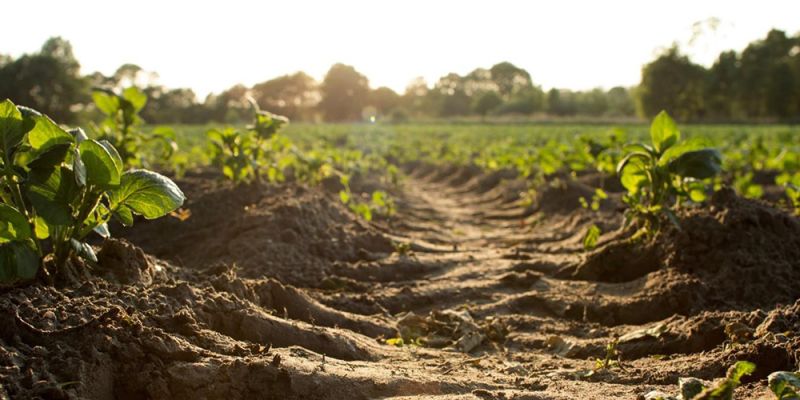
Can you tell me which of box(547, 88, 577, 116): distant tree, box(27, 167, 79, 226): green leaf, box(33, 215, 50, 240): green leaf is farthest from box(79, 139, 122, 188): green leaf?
box(547, 88, 577, 116): distant tree

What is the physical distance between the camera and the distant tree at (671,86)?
213ft

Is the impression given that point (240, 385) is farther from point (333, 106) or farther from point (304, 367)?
point (333, 106)

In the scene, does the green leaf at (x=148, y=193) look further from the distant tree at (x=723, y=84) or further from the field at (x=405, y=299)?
the distant tree at (x=723, y=84)

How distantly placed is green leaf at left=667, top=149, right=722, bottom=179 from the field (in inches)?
0.6

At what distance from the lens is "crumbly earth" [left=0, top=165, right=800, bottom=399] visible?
2.22 meters

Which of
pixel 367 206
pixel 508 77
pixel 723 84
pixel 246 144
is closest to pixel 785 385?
pixel 246 144

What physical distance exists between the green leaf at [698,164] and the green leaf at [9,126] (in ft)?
13.1

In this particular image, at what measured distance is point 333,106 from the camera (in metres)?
84.9

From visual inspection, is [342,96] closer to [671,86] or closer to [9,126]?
[671,86]

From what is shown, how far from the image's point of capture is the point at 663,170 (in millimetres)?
4738

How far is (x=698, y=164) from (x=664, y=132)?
1.22 feet

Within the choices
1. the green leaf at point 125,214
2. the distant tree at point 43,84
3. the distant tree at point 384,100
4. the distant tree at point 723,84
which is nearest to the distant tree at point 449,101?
the distant tree at point 384,100

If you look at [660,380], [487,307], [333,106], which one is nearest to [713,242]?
[487,307]

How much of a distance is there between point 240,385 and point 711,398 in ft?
4.88
